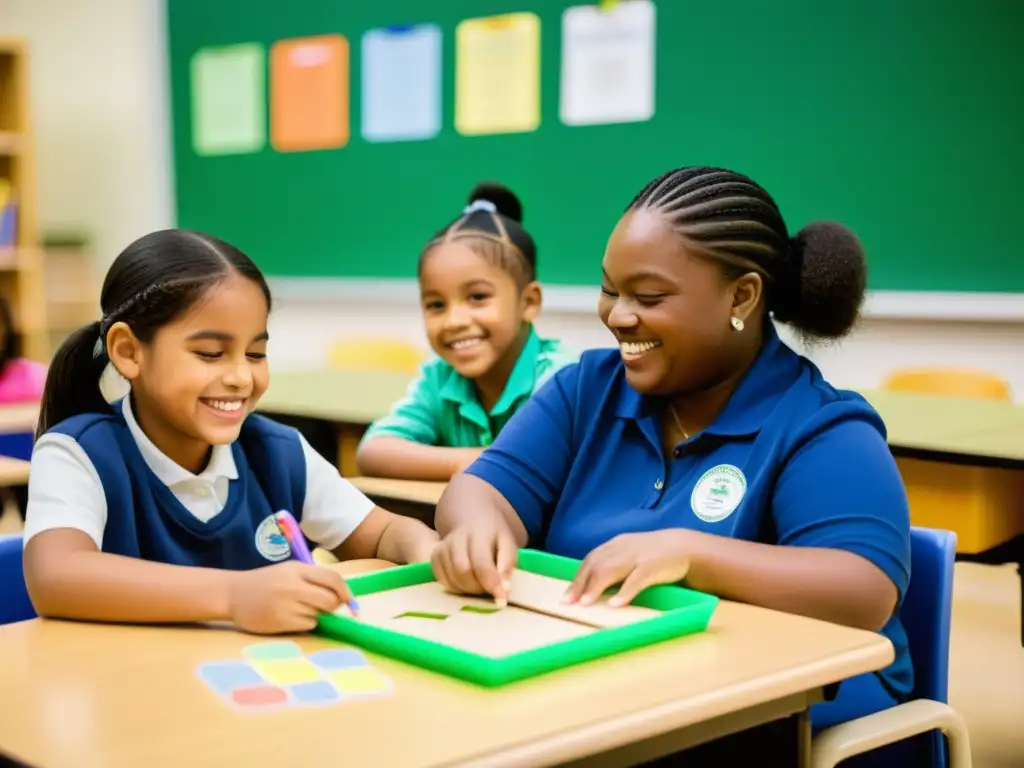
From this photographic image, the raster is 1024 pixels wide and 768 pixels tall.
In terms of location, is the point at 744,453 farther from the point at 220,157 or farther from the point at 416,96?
the point at 220,157

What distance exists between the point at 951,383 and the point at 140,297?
2.56 meters

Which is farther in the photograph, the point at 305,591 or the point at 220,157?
the point at 220,157

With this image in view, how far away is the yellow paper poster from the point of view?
4879 mm

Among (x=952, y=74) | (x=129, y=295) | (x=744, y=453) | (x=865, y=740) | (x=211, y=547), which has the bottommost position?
(x=865, y=740)

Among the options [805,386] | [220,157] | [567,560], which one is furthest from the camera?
[220,157]

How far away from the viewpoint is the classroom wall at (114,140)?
18.6 ft

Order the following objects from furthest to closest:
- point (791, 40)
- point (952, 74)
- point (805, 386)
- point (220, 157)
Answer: point (220, 157) < point (791, 40) < point (952, 74) < point (805, 386)

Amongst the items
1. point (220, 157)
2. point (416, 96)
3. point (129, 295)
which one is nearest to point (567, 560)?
point (129, 295)

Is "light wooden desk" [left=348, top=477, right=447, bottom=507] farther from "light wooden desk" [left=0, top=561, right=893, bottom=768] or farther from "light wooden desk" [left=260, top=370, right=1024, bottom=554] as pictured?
"light wooden desk" [left=0, top=561, right=893, bottom=768]

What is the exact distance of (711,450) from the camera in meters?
1.58

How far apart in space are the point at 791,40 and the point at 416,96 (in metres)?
1.62

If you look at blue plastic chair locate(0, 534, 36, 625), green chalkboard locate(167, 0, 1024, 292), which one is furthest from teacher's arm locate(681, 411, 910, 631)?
green chalkboard locate(167, 0, 1024, 292)

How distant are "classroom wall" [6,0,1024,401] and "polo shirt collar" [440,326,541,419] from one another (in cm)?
258

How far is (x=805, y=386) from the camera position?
5.11 ft
